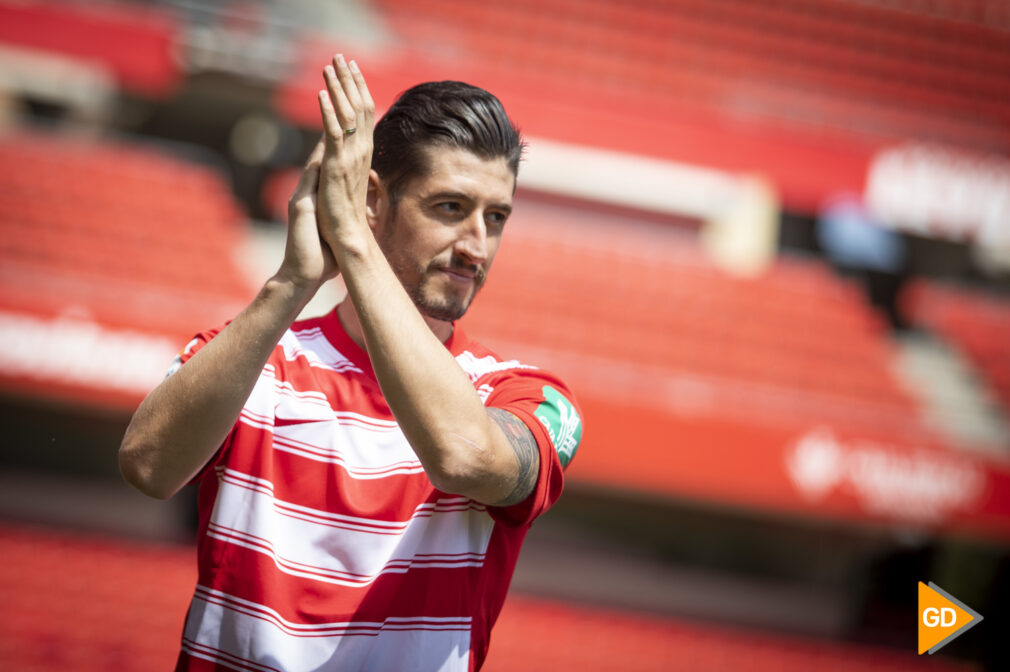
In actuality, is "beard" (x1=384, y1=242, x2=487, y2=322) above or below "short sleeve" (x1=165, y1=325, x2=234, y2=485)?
above

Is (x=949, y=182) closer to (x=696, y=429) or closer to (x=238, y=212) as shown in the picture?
(x=696, y=429)

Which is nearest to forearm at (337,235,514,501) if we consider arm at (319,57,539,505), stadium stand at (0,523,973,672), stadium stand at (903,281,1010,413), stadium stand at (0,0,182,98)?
arm at (319,57,539,505)

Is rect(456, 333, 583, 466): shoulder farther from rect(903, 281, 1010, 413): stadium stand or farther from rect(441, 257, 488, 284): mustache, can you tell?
rect(903, 281, 1010, 413): stadium stand

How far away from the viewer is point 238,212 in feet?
29.1

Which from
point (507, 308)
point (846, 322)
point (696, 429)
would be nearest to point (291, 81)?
point (507, 308)

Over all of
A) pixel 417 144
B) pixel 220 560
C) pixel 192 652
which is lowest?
pixel 192 652

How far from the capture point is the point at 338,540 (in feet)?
4.07

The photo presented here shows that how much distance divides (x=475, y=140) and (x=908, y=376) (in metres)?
8.30

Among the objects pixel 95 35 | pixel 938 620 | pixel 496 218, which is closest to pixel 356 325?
pixel 496 218

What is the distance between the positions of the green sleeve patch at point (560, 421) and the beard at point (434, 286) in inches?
7.9

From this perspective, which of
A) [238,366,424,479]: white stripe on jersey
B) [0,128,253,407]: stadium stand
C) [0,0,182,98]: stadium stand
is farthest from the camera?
[0,0,182,98]: stadium stand

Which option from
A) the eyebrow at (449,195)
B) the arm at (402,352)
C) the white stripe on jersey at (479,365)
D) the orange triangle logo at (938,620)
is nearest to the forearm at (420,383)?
the arm at (402,352)

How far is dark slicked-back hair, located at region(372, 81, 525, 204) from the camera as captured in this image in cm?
131

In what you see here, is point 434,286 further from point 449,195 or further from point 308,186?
point 308,186
